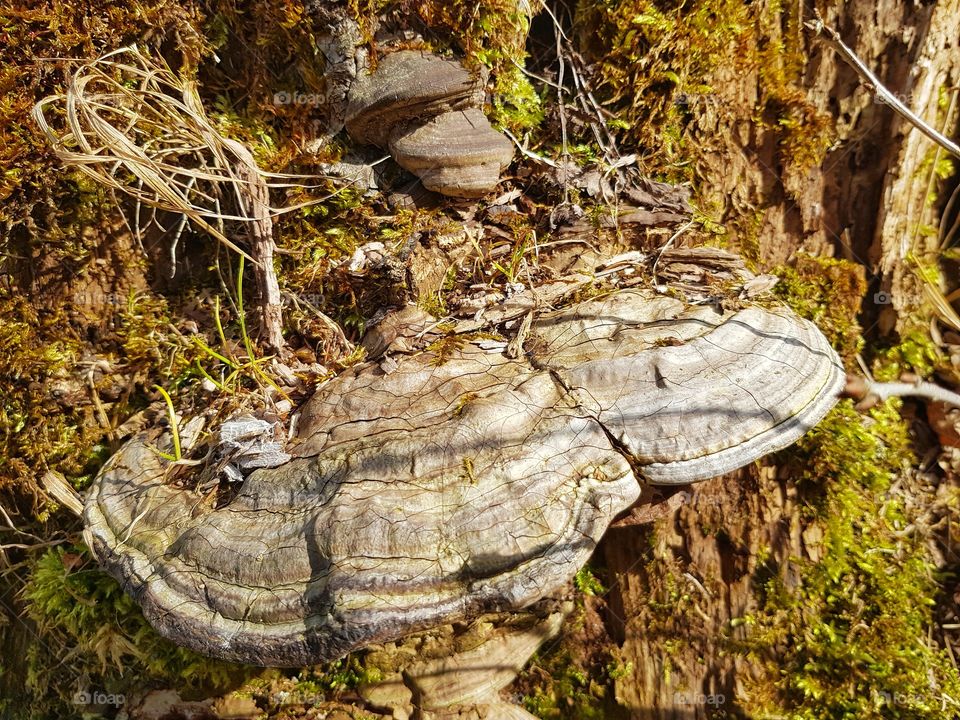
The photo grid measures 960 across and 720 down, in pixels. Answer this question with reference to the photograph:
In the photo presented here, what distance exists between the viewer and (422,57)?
2668 millimetres

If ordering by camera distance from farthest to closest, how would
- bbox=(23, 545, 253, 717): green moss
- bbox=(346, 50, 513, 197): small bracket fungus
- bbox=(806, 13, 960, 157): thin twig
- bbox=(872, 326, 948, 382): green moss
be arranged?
1. bbox=(872, 326, 948, 382): green moss
2. bbox=(23, 545, 253, 717): green moss
3. bbox=(346, 50, 513, 197): small bracket fungus
4. bbox=(806, 13, 960, 157): thin twig

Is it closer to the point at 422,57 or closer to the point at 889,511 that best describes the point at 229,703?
the point at 422,57

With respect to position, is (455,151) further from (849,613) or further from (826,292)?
(849,613)

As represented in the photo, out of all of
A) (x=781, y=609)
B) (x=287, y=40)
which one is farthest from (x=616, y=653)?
(x=287, y=40)

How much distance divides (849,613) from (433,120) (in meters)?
3.56

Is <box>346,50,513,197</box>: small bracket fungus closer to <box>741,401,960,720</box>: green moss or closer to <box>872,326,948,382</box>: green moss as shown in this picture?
<box>741,401,960,720</box>: green moss

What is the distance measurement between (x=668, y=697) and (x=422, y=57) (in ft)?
12.3

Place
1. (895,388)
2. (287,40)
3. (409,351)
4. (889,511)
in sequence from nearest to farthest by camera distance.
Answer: (895,388), (409,351), (287,40), (889,511)

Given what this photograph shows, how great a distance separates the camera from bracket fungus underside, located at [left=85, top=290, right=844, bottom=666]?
191cm

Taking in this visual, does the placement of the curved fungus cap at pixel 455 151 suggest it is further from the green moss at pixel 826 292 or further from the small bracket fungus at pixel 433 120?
the green moss at pixel 826 292

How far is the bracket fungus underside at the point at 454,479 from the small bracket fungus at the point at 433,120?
916 millimetres

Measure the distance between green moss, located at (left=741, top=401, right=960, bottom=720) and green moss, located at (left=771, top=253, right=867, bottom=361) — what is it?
0.44m

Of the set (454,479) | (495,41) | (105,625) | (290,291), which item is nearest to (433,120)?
(495,41)

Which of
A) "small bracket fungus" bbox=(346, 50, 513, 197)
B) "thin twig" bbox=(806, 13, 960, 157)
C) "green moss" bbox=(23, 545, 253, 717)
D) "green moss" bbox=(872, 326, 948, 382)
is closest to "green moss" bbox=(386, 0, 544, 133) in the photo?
"small bracket fungus" bbox=(346, 50, 513, 197)
